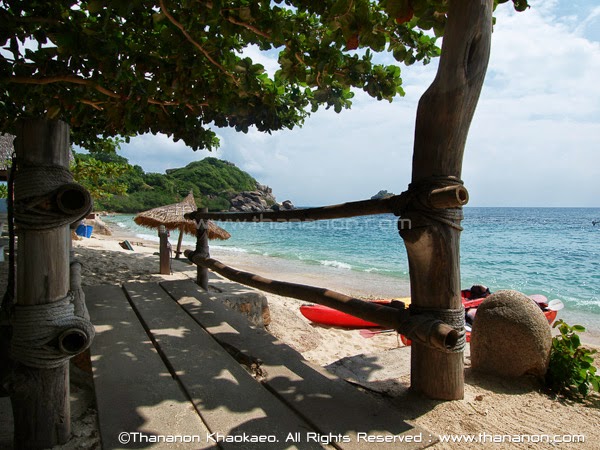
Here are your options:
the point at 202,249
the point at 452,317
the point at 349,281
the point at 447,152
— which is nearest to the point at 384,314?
the point at 452,317

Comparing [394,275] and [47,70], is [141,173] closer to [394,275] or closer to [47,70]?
[394,275]

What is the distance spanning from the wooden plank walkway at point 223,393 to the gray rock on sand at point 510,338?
3.75 ft

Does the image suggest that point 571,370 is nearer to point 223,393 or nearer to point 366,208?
point 366,208

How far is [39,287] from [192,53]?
302 cm

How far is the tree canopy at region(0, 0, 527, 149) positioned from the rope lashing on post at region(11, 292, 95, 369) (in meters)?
1.61

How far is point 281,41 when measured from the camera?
123 inches

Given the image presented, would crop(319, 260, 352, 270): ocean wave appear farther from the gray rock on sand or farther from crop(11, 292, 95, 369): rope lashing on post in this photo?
crop(11, 292, 95, 369): rope lashing on post

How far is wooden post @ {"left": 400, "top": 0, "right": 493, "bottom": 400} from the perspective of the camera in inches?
70.2

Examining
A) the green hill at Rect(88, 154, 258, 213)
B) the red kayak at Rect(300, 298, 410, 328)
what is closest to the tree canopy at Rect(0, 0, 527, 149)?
the red kayak at Rect(300, 298, 410, 328)

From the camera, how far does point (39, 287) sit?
56.4 inches

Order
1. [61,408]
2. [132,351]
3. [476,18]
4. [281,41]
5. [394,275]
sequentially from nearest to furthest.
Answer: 1. [61,408]
2. [476,18]
3. [132,351]
4. [281,41]
5. [394,275]

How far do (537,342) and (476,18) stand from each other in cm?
201

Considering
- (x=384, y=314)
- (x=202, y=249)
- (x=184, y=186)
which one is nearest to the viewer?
(x=384, y=314)

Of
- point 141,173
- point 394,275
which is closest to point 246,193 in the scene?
point 141,173
